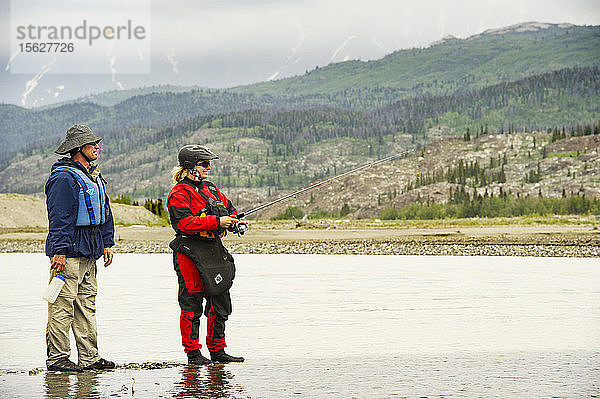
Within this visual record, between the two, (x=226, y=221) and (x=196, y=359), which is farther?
(x=196, y=359)

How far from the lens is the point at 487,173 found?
90.7 meters

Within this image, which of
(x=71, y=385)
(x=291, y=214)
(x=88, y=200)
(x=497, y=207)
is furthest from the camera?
(x=291, y=214)

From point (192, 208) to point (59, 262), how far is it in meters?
1.10

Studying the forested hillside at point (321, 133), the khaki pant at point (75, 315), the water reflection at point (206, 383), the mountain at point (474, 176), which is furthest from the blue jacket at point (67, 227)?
the forested hillside at point (321, 133)

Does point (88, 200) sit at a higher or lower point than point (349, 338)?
higher

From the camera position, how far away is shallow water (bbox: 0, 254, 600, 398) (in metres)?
6.28

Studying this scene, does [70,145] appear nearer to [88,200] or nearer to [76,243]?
[88,200]

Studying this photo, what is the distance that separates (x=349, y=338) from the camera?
28.3ft

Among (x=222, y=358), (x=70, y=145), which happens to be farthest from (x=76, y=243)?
(x=222, y=358)

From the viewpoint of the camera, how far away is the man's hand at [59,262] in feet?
22.2

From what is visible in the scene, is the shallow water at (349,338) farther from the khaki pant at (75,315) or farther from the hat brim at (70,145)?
the hat brim at (70,145)

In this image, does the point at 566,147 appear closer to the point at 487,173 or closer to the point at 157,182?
the point at 487,173

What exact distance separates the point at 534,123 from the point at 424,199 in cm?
9892

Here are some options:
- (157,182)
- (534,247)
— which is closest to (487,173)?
(534,247)
